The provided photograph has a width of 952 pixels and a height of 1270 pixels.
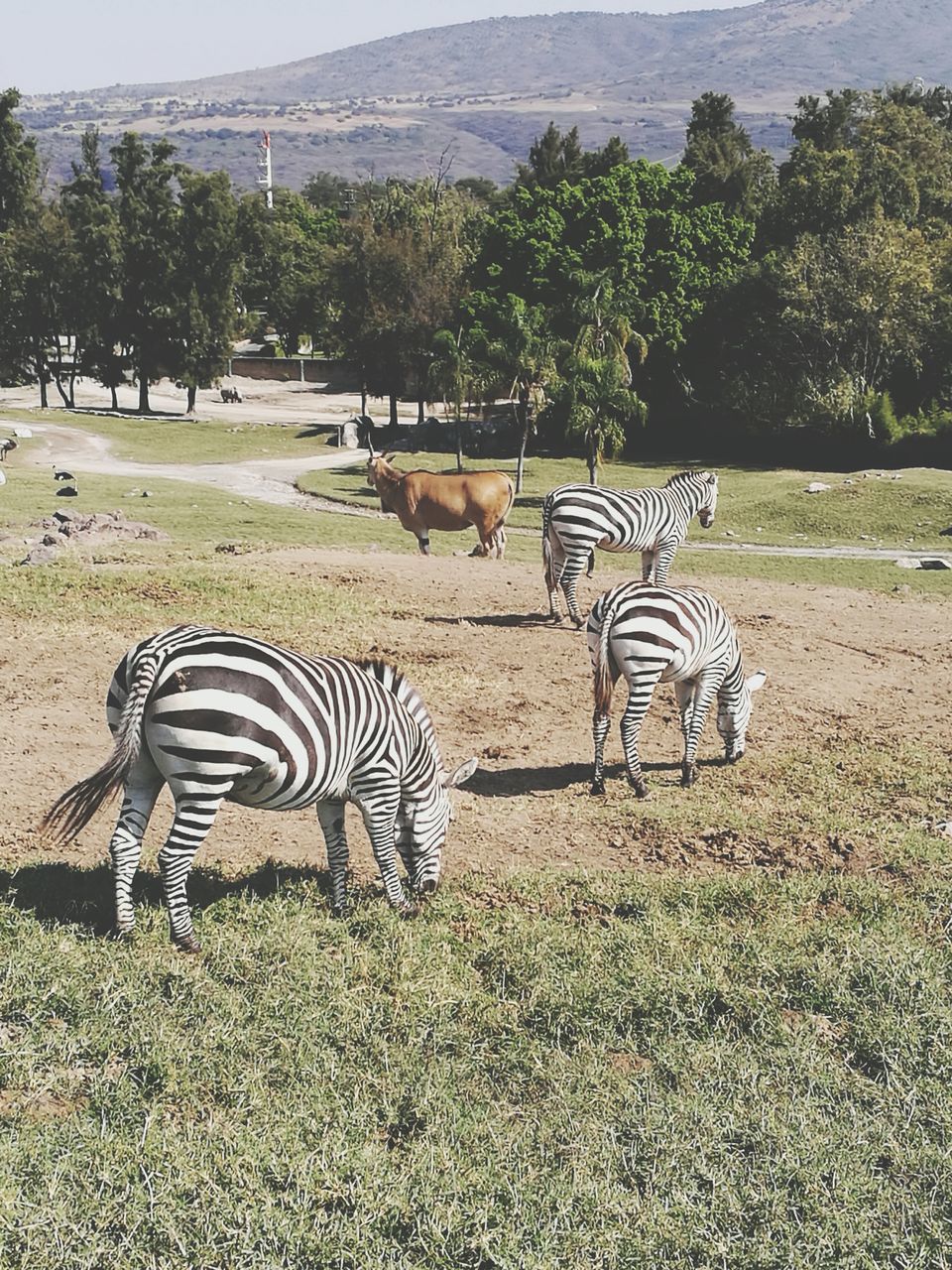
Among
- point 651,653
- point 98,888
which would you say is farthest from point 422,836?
point 651,653

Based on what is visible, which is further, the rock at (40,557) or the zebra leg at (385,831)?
the rock at (40,557)

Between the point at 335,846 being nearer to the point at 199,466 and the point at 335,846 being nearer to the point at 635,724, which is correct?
the point at 635,724

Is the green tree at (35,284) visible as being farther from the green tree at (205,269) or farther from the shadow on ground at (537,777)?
the shadow on ground at (537,777)

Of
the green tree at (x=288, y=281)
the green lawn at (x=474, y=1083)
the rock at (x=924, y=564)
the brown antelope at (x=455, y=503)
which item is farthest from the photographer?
the green tree at (x=288, y=281)

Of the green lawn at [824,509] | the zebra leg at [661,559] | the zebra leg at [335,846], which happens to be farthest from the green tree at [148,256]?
the zebra leg at [335,846]

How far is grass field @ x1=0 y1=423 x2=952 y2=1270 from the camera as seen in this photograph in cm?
527

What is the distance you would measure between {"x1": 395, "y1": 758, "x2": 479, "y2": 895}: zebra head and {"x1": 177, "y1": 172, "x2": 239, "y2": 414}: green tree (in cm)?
4851

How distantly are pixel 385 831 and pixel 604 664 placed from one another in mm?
3437

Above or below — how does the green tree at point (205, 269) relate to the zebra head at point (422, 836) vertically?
above

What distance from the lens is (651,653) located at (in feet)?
35.4

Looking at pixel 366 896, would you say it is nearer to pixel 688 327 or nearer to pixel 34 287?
pixel 688 327

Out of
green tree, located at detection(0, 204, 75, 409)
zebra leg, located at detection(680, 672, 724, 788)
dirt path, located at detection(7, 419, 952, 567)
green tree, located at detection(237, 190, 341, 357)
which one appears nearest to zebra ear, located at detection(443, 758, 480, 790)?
zebra leg, located at detection(680, 672, 724, 788)

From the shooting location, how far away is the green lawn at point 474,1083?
5242mm

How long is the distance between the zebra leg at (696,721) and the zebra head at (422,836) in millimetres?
3444
